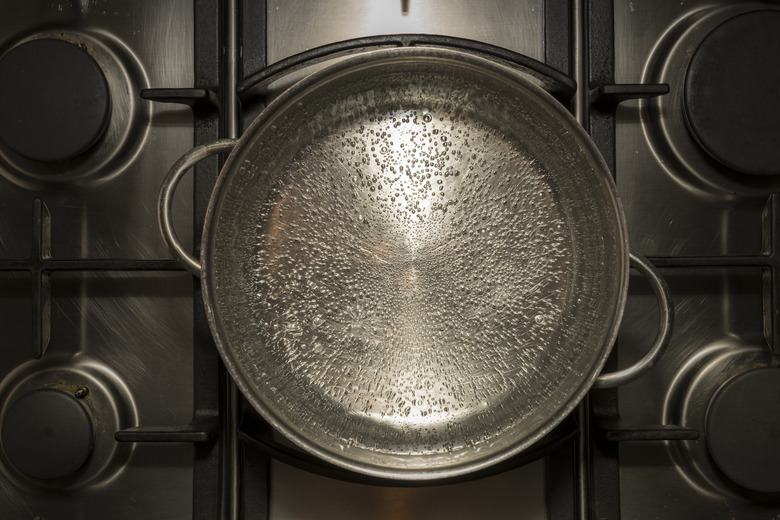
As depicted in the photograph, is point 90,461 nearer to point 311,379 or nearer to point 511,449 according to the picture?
point 311,379

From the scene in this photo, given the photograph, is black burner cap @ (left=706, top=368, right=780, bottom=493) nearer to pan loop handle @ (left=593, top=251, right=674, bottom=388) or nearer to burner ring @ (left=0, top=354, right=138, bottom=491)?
pan loop handle @ (left=593, top=251, right=674, bottom=388)

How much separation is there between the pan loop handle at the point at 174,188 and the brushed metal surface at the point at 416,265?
5 cm

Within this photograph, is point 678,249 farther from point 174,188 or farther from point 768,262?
point 174,188

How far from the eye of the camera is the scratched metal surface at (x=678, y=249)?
1.59ft

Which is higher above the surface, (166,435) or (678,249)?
(678,249)

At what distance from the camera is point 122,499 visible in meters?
0.48

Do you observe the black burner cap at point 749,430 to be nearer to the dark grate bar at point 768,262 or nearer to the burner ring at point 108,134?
the dark grate bar at point 768,262

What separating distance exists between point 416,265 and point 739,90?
0.32m

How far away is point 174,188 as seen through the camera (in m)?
0.41

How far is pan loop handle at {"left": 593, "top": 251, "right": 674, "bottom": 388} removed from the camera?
1.36 feet

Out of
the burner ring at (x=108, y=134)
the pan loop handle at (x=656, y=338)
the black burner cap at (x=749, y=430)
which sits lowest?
the black burner cap at (x=749, y=430)

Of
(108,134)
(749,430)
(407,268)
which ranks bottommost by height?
(749,430)

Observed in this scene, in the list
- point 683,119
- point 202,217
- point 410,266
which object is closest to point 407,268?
point 410,266

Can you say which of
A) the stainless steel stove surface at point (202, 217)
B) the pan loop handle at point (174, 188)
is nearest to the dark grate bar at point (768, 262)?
the stainless steel stove surface at point (202, 217)
